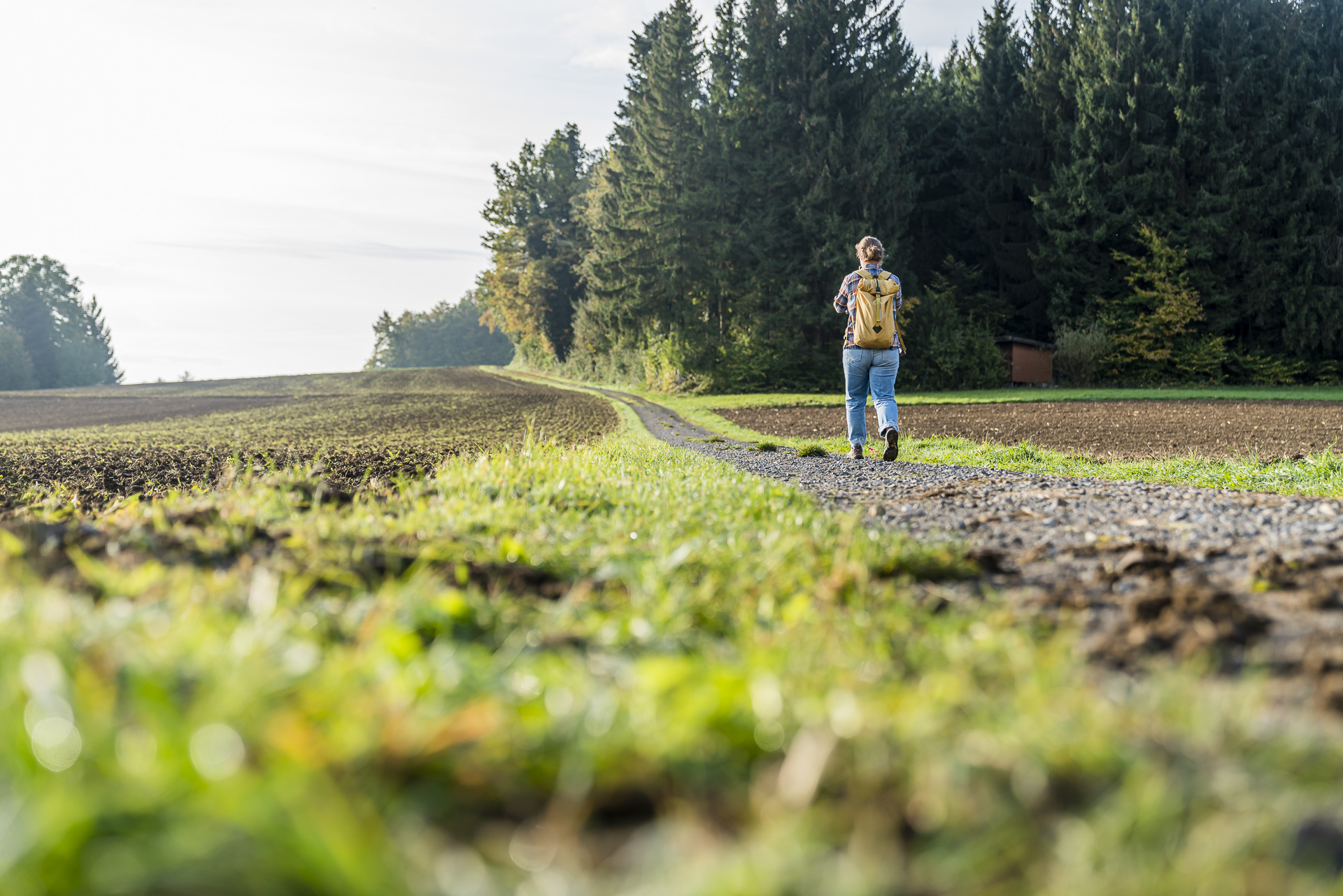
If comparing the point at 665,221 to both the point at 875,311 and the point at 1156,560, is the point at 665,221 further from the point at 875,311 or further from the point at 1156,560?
the point at 1156,560

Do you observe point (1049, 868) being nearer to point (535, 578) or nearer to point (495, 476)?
point (535, 578)

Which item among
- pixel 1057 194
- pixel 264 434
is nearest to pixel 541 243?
pixel 1057 194

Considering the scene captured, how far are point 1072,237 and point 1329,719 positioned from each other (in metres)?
37.3

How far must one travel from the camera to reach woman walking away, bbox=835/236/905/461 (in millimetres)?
8805

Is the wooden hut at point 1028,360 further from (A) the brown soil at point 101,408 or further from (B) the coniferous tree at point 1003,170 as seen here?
(A) the brown soil at point 101,408

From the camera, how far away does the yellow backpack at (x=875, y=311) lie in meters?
8.79

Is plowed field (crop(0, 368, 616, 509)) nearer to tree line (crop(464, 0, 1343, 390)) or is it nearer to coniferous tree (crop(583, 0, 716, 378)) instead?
coniferous tree (crop(583, 0, 716, 378))

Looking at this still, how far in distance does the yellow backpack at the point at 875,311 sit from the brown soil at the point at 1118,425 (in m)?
3.89

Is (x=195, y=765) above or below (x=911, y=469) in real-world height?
above

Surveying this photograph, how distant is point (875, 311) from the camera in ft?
28.8

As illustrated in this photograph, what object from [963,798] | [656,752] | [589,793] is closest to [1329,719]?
[963,798]

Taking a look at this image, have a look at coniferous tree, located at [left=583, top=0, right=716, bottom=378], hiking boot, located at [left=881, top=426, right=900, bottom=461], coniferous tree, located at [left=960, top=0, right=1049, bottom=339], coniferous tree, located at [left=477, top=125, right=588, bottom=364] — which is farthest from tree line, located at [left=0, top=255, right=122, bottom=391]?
hiking boot, located at [left=881, top=426, right=900, bottom=461]

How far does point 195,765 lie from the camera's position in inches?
47.7

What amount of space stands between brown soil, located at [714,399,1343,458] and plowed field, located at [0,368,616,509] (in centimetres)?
517
